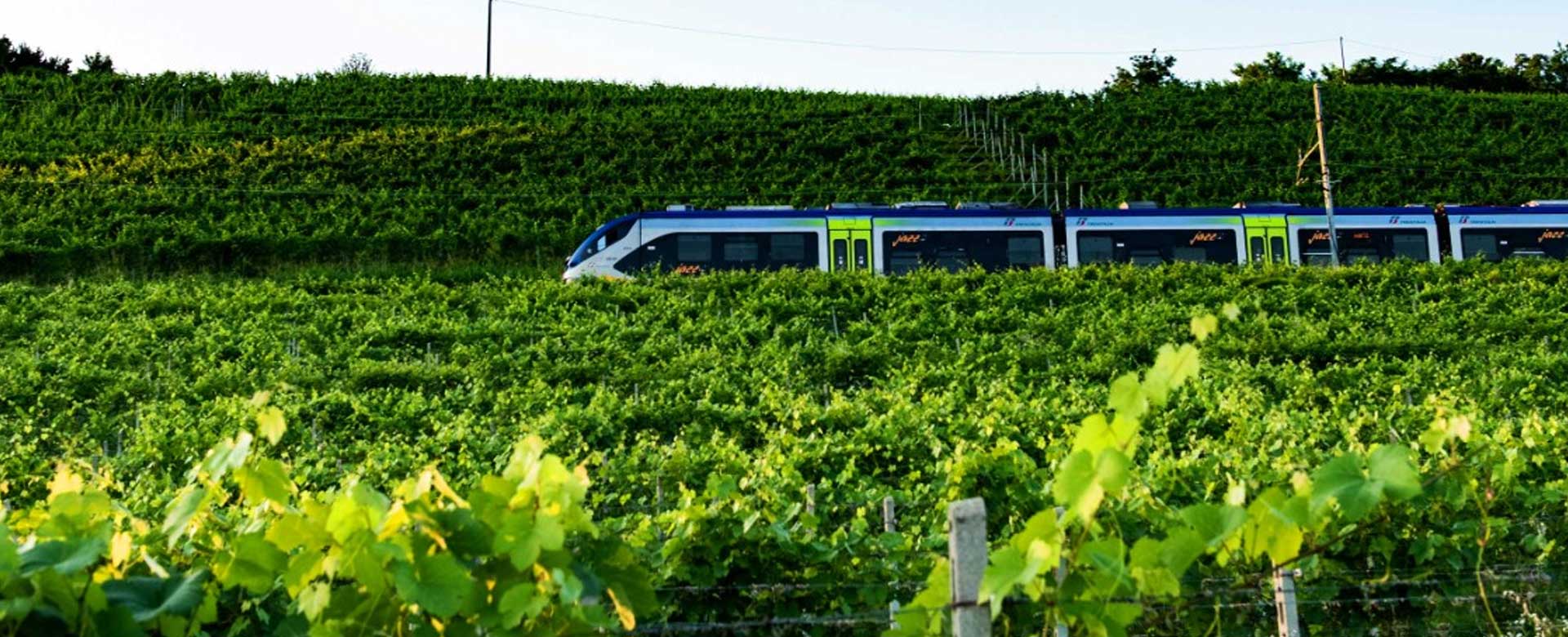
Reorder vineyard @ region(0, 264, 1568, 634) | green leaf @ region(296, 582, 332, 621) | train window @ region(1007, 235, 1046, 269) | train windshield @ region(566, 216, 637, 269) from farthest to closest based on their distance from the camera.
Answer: train window @ region(1007, 235, 1046, 269)
train windshield @ region(566, 216, 637, 269)
vineyard @ region(0, 264, 1568, 634)
green leaf @ region(296, 582, 332, 621)

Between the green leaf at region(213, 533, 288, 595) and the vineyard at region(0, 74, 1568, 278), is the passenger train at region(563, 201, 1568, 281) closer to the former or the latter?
the vineyard at region(0, 74, 1568, 278)

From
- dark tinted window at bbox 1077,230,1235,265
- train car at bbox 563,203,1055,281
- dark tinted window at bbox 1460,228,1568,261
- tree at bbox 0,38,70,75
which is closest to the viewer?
train car at bbox 563,203,1055,281

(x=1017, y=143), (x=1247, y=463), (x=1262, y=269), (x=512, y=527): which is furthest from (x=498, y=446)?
(x=1017, y=143)

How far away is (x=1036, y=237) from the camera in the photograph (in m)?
28.0

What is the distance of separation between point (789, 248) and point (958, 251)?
318cm

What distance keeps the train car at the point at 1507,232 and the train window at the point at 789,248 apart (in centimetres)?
1288

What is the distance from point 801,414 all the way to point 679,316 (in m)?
7.23

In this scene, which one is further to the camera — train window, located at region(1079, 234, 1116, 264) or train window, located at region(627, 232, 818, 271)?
train window, located at region(1079, 234, 1116, 264)

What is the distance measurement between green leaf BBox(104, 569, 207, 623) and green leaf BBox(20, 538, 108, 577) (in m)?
0.11

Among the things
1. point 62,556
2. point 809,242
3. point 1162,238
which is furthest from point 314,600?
point 1162,238

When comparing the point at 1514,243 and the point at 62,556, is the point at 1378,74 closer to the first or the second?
the point at 1514,243

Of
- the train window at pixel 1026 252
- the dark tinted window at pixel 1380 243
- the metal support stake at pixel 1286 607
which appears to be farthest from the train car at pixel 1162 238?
the metal support stake at pixel 1286 607

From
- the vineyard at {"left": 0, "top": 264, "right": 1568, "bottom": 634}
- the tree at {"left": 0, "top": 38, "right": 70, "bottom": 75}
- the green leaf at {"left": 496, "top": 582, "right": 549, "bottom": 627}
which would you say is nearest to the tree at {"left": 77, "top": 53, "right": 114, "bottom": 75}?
the tree at {"left": 0, "top": 38, "right": 70, "bottom": 75}

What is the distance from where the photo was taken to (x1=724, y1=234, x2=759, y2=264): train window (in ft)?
89.4
